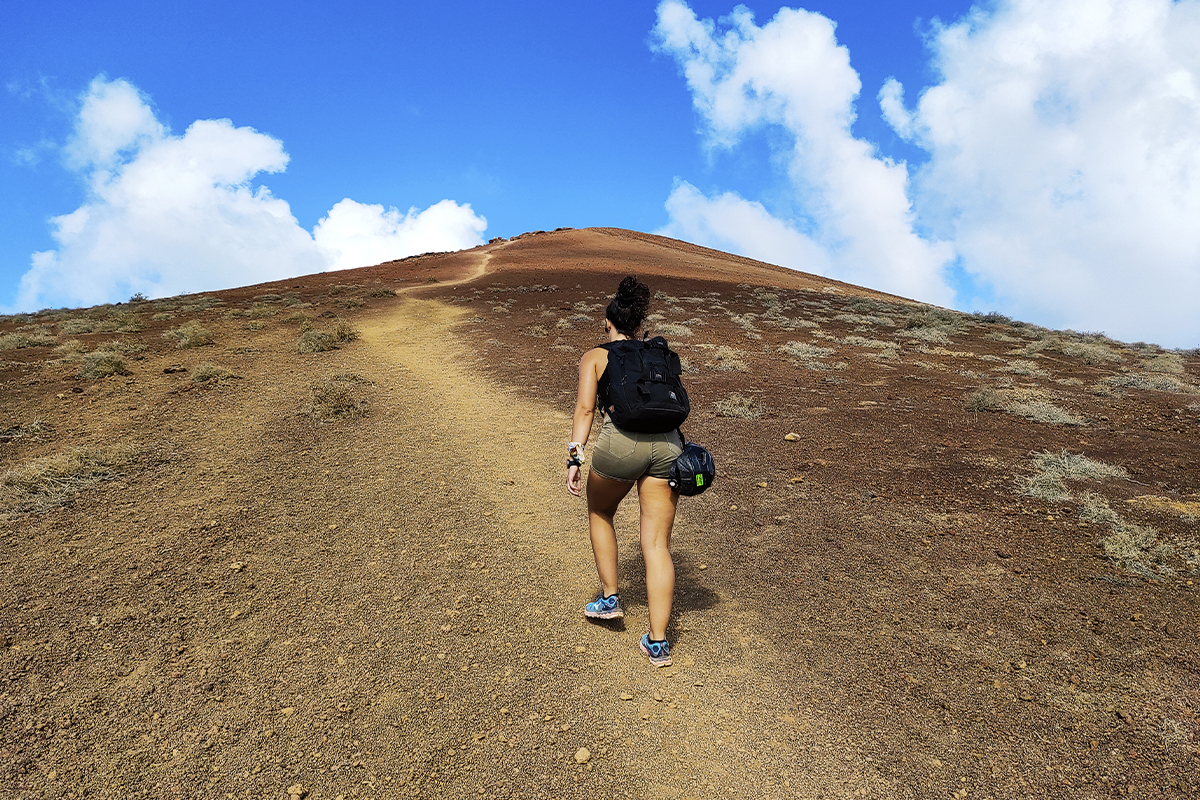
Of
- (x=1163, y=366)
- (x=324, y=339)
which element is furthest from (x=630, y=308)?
(x=1163, y=366)

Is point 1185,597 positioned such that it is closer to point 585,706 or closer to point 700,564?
point 700,564

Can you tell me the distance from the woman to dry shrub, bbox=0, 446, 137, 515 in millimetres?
5624

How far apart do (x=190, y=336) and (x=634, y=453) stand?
14.3 meters

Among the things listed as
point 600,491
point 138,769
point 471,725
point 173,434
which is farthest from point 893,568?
point 173,434

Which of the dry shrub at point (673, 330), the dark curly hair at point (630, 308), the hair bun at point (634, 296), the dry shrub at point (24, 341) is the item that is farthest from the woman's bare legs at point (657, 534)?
the dry shrub at point (24, 341)

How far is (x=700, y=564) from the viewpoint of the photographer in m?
5.14

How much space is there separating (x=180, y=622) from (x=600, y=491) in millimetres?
3088

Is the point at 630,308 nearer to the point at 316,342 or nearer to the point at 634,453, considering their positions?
the point at 634,453

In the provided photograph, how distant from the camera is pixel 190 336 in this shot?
45.3 ft

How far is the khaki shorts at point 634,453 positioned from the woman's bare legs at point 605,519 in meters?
0.10

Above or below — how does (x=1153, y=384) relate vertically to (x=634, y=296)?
below

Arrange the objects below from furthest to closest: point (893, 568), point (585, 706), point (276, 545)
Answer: point (276, 545) < point (893, 568) < point (585, 706)

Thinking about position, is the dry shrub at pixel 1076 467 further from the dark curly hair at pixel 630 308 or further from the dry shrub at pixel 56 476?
the dry shrub at pixel 56 476

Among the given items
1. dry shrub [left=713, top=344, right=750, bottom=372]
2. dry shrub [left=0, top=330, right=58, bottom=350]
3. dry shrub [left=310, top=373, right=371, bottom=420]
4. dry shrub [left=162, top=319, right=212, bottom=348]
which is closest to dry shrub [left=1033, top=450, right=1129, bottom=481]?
dry shrub [left=713, top=344, right=750, bottom=372]
